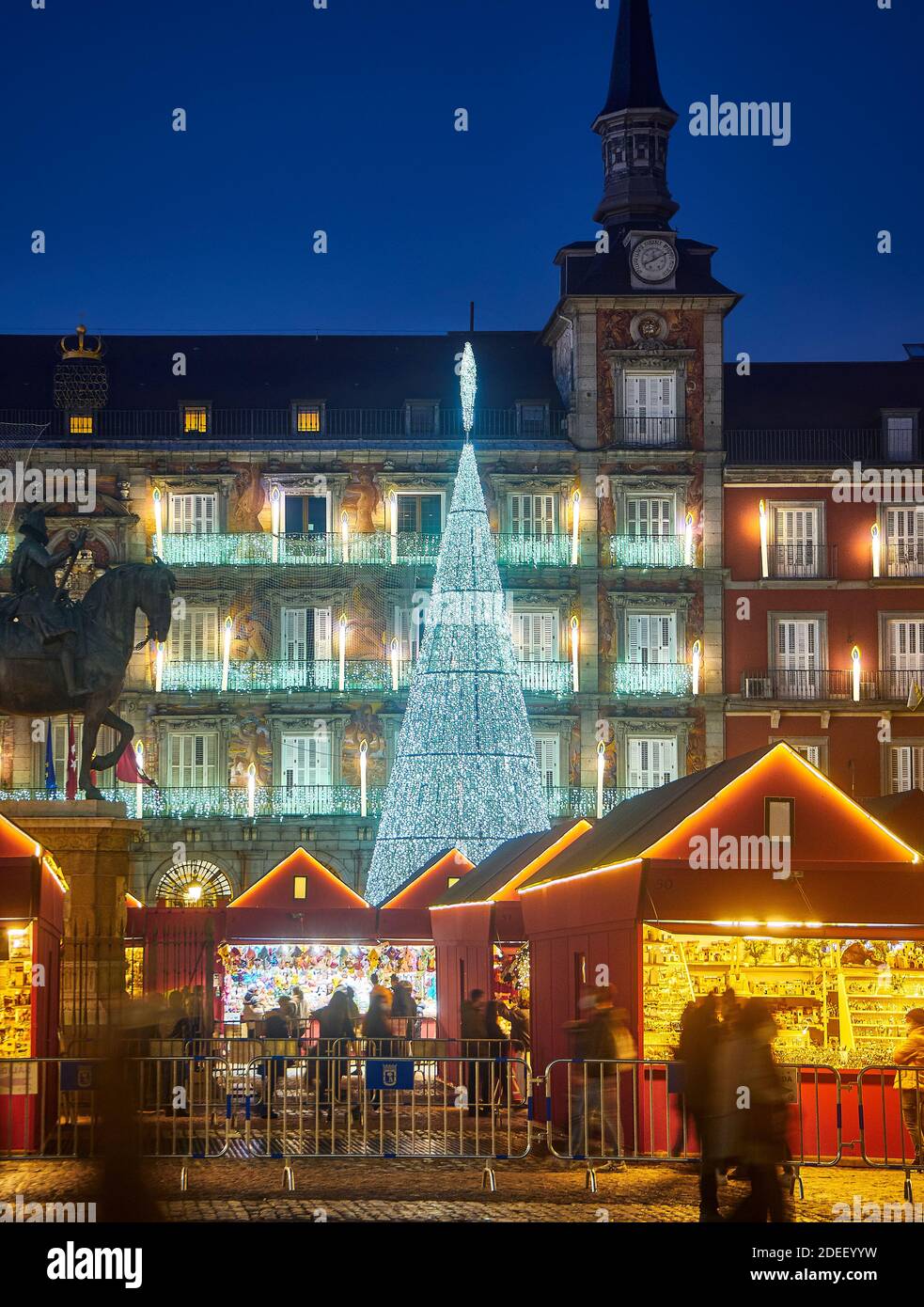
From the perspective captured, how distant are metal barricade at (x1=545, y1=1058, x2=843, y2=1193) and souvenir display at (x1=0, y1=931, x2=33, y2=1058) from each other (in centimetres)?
519

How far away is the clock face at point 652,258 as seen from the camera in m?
56.5

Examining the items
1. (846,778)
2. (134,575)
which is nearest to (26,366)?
(846,778)

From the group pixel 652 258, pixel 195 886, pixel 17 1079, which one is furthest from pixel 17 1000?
pixel 652 258

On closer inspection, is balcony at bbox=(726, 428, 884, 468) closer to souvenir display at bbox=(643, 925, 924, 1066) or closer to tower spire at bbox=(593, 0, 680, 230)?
tower spire at bbox=(593, 0, 680, 230)

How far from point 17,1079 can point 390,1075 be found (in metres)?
3.59

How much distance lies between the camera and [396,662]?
56.1 m

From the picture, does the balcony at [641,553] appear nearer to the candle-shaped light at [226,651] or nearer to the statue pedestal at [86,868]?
the candle-shaped light at [226,651]

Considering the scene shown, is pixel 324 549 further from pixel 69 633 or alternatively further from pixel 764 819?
pixel 764 819

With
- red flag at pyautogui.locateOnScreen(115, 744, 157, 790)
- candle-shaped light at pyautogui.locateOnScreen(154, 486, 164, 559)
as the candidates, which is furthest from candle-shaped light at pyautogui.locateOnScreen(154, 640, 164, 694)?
red flag at pyautogui.locateOnScreen(115, 744, 157, 790)

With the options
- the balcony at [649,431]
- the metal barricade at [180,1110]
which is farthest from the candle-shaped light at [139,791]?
the metal barricade at [180,1110]

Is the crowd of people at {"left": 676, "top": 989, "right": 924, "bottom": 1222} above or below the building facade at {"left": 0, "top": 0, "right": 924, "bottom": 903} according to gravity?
below

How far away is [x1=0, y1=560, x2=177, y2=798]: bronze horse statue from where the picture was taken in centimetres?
2495

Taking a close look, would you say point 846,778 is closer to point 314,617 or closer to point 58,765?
point 314,617
